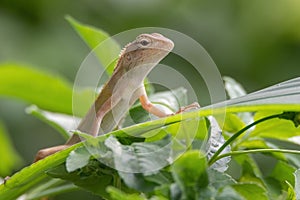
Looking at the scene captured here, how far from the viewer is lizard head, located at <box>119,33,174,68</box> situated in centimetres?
152

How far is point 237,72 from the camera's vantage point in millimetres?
5285

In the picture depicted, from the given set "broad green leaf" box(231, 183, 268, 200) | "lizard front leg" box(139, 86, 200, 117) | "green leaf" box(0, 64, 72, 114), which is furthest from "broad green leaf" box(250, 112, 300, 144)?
"green leaf" box(0, 64, 72, 114)

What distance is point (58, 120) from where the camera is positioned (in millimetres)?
1765

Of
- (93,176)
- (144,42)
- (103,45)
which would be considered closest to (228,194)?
(93,176)

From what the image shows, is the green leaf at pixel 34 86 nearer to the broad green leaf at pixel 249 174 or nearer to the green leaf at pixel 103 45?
the green leaf at pixel 103 45

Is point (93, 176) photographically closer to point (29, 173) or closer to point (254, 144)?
point (29, 173)

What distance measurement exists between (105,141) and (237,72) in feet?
14.4

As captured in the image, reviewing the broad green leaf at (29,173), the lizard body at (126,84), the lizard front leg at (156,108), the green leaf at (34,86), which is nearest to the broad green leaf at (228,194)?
the broad green leaf at (29,173)

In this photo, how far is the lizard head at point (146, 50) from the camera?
1.52 meters

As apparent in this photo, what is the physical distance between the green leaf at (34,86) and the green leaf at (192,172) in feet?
4.07

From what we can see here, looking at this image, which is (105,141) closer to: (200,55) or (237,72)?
(200,55)

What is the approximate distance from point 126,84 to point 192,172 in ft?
2.73

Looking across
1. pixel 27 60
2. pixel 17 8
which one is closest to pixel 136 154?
pixel 27 60

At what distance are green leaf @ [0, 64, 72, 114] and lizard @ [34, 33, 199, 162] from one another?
346mm
